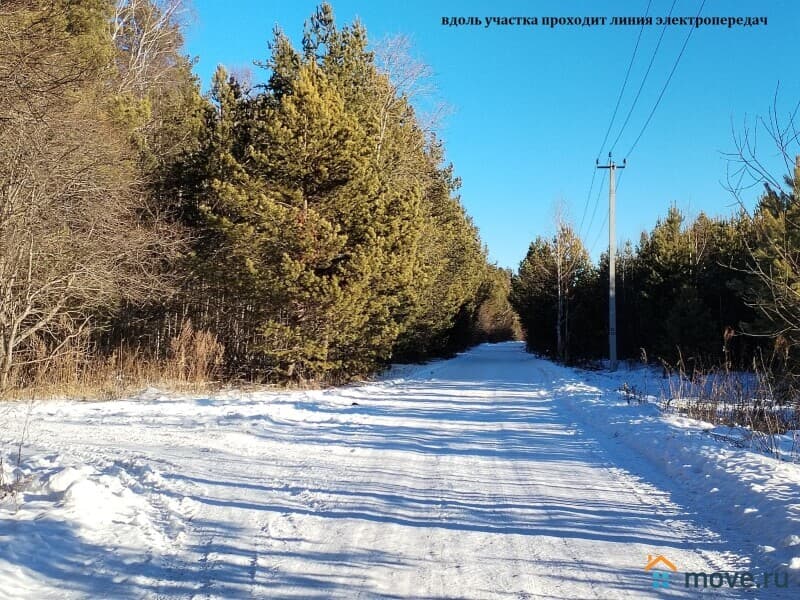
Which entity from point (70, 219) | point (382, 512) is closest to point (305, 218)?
point (70, 219)

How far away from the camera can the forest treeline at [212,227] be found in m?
12.9

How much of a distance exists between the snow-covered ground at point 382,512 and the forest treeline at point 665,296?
1091 centimetres

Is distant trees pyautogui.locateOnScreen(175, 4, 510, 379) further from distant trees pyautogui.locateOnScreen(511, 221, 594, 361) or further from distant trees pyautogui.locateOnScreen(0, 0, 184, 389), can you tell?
distant trees pyautogui.locateOnScreen(511, 221, 594, 361)

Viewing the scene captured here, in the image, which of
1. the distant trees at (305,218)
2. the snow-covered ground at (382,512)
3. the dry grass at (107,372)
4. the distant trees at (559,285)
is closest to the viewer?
the snow-covered ground at (382,512)

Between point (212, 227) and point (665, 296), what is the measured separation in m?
24.6

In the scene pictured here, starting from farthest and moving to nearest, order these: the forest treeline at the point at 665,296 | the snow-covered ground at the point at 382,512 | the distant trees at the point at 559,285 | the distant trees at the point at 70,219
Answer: the distant trees at the point at 559,285
the forest treeline at the point at 665,296
the distant trees at the point at 70,219
the snow-covered ground at the point at 382,512

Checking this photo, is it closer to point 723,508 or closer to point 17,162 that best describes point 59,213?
point 17,162

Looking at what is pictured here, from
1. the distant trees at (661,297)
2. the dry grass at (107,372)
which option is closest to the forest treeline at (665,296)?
the distant trees at (661,297)

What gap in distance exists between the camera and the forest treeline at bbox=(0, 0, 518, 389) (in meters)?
12.9

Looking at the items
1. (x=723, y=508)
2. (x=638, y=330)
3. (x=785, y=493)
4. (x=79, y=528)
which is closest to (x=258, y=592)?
(x=79, y=528)

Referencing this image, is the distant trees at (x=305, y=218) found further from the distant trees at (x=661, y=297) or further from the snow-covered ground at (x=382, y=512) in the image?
the distant trees at (x=661, y=297)

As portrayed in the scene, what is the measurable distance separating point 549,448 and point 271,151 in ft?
35.9

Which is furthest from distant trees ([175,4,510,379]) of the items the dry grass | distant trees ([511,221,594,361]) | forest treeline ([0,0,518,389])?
distant trees ([511,221,594,361])

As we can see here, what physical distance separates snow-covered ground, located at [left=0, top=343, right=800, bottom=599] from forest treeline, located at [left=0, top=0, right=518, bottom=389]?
5.34 meters
